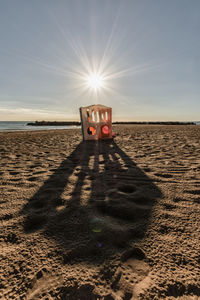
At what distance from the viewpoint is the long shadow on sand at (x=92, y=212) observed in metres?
1.22

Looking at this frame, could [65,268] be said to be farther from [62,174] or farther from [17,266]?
[62,174]

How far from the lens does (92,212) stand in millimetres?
1672

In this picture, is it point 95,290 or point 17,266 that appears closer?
point 95,290

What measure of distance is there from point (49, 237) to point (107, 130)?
7346mm

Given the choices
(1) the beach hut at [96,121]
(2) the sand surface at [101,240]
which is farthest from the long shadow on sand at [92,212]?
(1) the beach hut at [96,121]

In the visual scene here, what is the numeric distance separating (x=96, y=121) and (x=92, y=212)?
6847 mm

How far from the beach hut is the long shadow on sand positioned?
17.5 feet

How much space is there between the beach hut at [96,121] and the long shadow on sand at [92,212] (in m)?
5.35

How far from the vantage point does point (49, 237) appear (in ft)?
4.30

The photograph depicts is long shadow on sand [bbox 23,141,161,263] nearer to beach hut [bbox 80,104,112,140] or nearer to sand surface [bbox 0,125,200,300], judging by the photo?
sand surface [bbox 0,125,200,300]

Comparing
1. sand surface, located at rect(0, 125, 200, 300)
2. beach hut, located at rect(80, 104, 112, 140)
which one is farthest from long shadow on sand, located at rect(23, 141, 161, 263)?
beach hut, located at rect(80, 104, 112, 140)

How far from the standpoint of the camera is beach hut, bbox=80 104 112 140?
7.75 m

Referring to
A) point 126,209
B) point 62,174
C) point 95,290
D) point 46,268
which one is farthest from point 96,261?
point 62,174

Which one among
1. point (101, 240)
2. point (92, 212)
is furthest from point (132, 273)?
point (92, 212)
